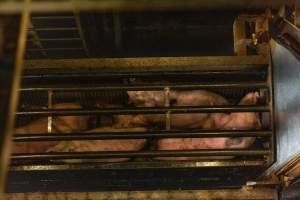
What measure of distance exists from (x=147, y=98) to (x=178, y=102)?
0.23 m

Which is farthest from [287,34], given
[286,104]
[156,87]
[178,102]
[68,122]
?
[68,122]

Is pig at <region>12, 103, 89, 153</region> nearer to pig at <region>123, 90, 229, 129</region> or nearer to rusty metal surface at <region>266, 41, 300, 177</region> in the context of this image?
pig at <region>123, 90, 229, 129</region>

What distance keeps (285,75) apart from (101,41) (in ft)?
9.70

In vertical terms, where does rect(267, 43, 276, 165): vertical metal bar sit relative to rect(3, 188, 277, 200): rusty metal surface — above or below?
above

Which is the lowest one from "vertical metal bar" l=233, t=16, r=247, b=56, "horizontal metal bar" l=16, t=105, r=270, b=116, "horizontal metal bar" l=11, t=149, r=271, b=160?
"horizontal metal bar" l=11, t=149, r=271, b=160

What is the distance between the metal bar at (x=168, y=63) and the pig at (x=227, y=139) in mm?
273

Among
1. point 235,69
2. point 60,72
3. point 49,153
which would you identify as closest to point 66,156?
point 49,153

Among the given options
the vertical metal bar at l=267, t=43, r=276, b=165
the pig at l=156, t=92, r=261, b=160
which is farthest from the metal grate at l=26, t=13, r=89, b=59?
the vertical metal bar at l=267, t=43, r=276, b=165

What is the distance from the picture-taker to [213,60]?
3076 millimetres

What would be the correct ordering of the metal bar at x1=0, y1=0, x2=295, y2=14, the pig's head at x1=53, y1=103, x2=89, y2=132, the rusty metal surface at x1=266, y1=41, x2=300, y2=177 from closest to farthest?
1. the metal bar at x1=0, y1=0, x2=295, y2=14
2. the rusty metal surface at x1=266, y1=41, x2=300, y2=177
3. the pig's head at x1=53, y1=103, x2=89, y2=132

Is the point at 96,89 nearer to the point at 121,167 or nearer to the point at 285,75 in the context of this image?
the point at 121,167

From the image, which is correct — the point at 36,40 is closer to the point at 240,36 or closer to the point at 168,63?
the point at 168,63

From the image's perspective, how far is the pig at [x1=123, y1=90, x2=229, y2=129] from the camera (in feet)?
10.9

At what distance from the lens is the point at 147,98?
3.33m
